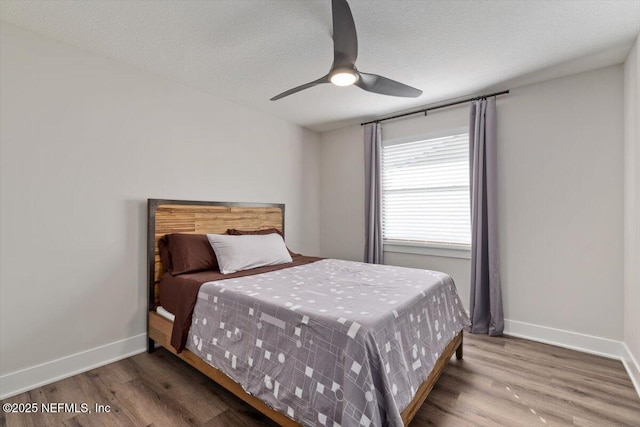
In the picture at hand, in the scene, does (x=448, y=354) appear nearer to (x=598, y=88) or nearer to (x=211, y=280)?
(x=211, y=280)

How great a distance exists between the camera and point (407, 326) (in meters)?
1.61

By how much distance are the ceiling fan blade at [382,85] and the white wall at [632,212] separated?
1559mm

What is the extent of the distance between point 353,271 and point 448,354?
940mm

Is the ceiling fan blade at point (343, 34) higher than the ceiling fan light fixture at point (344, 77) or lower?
higher

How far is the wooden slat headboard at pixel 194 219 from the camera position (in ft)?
8.43

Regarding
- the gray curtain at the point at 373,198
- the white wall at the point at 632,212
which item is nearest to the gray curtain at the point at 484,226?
the white wall at the point at 632,212

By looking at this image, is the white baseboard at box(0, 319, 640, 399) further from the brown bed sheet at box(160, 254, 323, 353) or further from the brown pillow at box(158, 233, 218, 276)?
the brown pillow at box(158, 233, 218, 276)

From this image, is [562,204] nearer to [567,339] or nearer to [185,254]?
[567,339]

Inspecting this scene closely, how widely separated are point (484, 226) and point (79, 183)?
3628mm

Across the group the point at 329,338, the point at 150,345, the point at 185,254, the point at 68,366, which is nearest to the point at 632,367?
the point at 329,338

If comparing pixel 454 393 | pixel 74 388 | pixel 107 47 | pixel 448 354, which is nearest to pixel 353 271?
pixel 448 354

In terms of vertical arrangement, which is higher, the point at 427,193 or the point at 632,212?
the point at 427,193

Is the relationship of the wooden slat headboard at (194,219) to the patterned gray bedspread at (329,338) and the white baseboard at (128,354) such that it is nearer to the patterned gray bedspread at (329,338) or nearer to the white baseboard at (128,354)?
the white baseboard at (128,354)

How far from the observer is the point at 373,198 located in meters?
3.75
